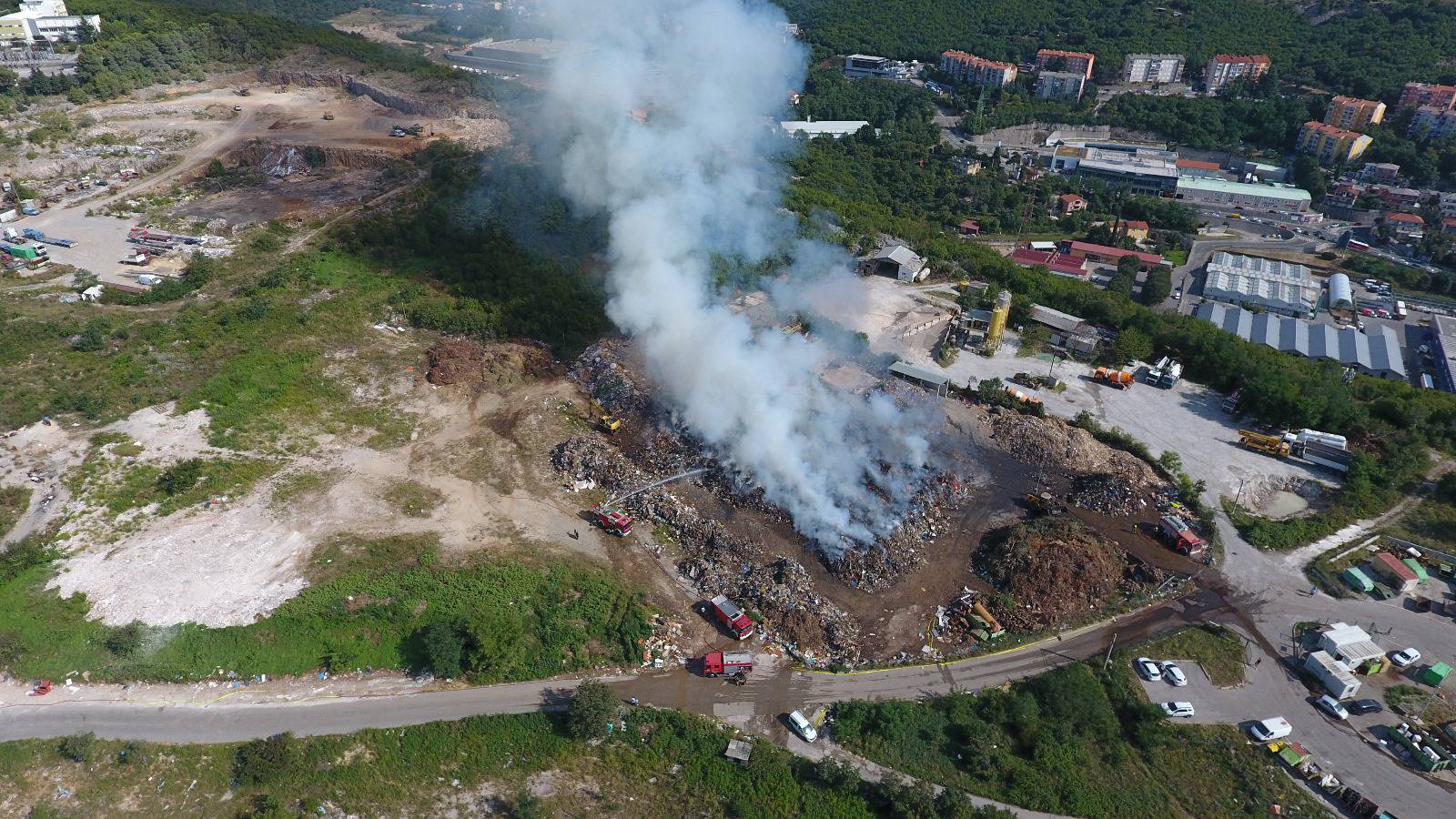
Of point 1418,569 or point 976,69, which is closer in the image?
point 1418,569

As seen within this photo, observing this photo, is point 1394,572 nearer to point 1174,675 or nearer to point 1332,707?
point 1332,707

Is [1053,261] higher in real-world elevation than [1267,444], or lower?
higher

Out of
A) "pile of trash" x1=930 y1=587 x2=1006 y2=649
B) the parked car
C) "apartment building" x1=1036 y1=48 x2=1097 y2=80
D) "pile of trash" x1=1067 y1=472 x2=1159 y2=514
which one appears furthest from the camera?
"apartment building" x1=1036 y1=48 x2=1097 y2=80

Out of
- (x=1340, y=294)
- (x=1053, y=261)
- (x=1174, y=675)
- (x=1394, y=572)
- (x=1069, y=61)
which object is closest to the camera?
(x=1174, y=675)

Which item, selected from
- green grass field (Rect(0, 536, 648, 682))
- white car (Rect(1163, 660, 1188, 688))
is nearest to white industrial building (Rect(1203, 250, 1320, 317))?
white car (Rect(1163, 660, 1188, 688))

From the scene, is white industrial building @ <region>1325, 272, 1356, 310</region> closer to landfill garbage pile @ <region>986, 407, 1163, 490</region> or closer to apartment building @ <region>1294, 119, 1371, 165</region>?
landfill garbage pile @ <region>986, 407, 1163, 490</region>

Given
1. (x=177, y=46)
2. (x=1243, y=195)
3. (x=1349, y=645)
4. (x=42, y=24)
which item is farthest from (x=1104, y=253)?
(x=42, y=24)
